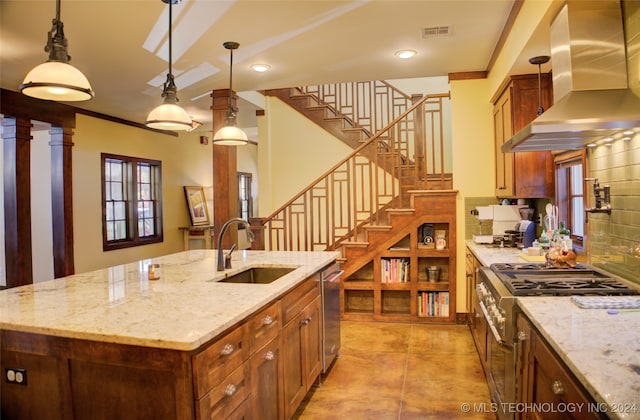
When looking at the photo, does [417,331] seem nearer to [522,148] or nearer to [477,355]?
[477,355]

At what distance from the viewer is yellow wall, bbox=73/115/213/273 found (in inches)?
247

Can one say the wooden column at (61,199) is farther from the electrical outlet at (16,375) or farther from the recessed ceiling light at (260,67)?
the electrical outlet at (16,375)

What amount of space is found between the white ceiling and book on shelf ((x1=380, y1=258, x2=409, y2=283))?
2.10 metres

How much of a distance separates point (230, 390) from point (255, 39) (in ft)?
9.41

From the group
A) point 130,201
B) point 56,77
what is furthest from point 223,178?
point 56,77

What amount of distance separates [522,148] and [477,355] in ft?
6.35

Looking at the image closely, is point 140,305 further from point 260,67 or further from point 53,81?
point 260,67

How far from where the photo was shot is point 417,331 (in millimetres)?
4578

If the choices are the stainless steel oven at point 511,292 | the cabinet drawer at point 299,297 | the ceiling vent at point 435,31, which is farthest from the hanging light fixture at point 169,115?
the stainless steel oven at point 511,292

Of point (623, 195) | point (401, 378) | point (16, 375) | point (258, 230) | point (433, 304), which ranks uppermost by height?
point (623, 195)

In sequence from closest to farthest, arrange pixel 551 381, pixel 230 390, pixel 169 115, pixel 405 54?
pixel 551 381 < pixel 230 390 < pixel 169 115 < pixel 405 54

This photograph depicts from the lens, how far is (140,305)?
197 centimetres

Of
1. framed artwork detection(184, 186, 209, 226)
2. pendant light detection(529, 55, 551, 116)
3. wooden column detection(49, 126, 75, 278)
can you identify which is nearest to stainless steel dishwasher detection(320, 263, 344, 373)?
pendant light detection(529, 55, 551, 116)

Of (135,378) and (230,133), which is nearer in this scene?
(135,378)
